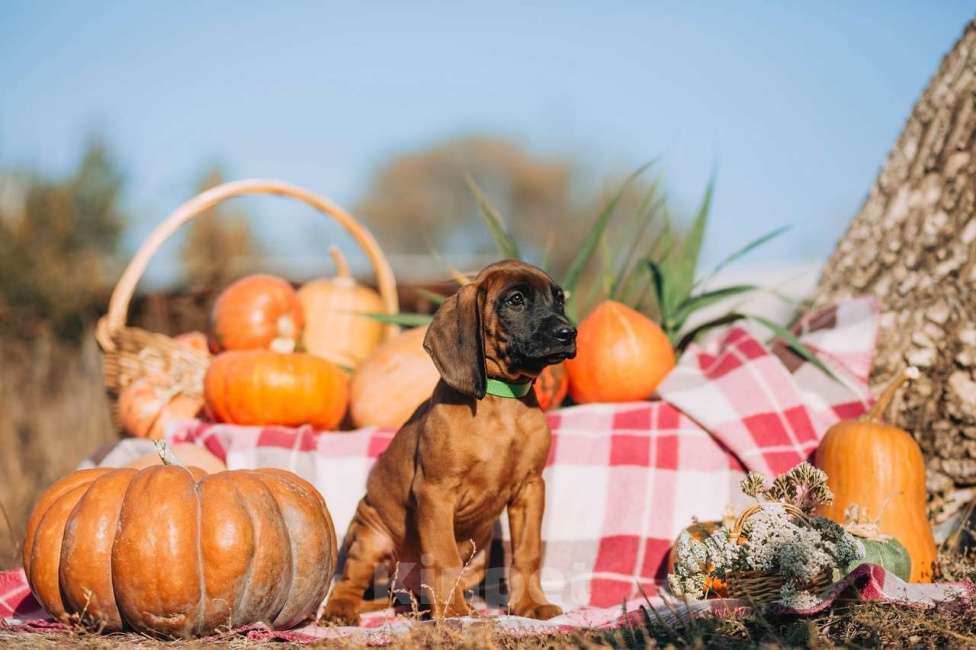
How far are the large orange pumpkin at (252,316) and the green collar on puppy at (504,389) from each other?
8.06ft

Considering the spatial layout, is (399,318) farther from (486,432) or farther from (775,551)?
(775,551)

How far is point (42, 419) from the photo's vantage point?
846cm

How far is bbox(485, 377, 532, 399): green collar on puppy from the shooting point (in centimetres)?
353

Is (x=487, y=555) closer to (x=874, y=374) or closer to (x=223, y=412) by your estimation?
(x=223, y=412)

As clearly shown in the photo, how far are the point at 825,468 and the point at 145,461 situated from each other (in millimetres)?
3422

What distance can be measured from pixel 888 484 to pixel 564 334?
1.86 metres

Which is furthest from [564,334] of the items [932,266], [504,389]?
[932,266]

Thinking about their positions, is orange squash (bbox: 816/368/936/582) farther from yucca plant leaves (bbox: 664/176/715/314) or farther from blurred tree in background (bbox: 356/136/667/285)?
blurred tree in background (bbox: 356/136/667/285)

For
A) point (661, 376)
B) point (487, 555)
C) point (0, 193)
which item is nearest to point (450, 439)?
point (487, 555)

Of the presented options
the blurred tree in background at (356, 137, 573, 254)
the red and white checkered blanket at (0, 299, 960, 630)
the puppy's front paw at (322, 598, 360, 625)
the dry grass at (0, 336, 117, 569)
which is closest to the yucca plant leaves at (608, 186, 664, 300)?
the red and white checkered blanket at (0, 299, 960, 630)

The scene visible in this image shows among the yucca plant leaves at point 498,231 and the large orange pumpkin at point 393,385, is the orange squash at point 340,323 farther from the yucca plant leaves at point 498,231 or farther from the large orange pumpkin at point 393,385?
the yucca plant leaves at point 498,231

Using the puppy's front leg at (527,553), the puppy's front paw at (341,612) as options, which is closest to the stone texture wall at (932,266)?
the puppy's front leg at (527,553)

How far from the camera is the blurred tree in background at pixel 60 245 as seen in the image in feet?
40.8

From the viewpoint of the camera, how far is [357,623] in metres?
3.73
